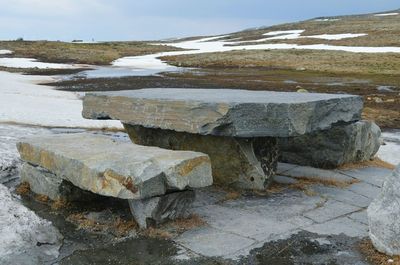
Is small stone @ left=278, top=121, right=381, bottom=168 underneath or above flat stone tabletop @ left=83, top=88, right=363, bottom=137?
underneath

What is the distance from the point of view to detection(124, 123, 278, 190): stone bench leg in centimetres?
1070

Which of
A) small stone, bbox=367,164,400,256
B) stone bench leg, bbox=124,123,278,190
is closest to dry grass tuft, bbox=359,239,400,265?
small stone, bbox=367,164,400,256

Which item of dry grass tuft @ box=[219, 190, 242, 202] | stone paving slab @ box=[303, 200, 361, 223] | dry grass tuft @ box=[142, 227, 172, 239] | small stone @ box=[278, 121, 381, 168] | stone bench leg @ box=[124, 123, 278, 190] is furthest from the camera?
small stone @ box=[278, 121, 381, 168]

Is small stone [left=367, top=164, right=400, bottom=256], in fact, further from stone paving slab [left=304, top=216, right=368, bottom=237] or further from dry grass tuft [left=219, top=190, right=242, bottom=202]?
dry grass tuft [left=219, top=190, right=242, bottom=202]

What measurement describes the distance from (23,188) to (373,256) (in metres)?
6.93

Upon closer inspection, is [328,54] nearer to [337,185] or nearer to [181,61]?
[181,61]

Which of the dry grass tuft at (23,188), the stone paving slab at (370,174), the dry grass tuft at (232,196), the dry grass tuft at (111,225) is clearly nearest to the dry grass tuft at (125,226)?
the dry grass tuft at (111,225)

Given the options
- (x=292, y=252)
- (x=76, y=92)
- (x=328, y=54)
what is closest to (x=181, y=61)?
(x=328, y=54)

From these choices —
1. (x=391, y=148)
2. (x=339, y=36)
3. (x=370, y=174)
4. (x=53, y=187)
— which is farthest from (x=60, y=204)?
(x=339, y=36)

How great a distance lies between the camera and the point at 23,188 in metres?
10.7

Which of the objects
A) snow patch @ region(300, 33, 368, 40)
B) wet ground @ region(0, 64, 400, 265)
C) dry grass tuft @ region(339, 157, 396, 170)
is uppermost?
snow patch @ region(300, 33, 368, 40)

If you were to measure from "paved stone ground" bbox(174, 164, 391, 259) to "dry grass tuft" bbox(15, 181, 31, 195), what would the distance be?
3516 mm

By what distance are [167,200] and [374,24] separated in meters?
113

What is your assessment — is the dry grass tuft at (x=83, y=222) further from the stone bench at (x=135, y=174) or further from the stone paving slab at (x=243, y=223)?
the stone paving slab at (x=243, y=223)
